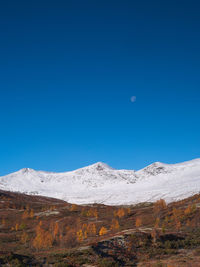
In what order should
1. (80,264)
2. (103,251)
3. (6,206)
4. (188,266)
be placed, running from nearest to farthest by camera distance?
(188,266), (80,264), (103,251), (6,206)

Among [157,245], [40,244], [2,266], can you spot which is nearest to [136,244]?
[157,245]

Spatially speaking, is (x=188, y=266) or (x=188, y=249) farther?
(x=188, y=249)

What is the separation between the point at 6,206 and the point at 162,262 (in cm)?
16736

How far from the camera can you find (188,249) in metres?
27.1

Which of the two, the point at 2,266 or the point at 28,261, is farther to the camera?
the point at 28,261

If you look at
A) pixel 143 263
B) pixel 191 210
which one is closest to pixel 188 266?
pixel 143 263

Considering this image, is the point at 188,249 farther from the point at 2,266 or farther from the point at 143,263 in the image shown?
the point at 2,266

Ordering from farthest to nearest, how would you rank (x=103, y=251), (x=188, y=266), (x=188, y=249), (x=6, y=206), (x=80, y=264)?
(x=6, y=206) → (x=188, y=249) → (x=103, y=251) → (x=80, y=264) → (x=188, y=266)

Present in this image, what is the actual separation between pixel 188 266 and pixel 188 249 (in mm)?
8932

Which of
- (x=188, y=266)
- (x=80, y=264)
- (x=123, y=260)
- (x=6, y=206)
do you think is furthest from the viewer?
(x=6, y=206)

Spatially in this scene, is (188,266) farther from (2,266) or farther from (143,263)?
(2,266)

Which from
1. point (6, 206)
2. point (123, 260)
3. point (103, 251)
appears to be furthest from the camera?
point (6, 206)

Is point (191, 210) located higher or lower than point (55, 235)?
higher

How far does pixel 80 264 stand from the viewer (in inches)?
833
